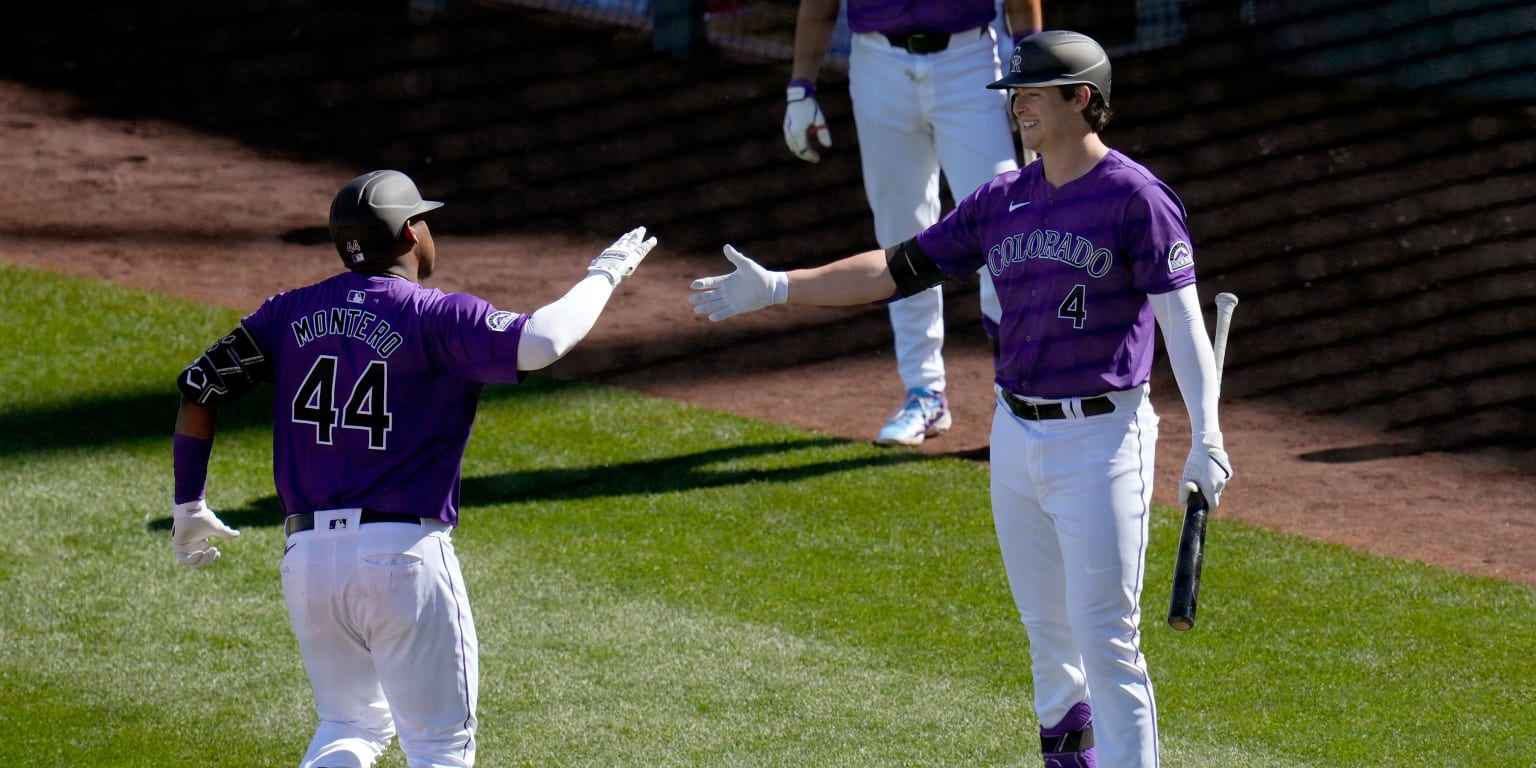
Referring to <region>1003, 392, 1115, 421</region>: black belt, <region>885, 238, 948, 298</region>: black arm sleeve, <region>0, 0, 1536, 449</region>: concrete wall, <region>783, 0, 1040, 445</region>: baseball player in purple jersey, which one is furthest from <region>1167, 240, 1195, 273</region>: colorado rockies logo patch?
<region>0, 0, 1536, 449</region>: concrete wall

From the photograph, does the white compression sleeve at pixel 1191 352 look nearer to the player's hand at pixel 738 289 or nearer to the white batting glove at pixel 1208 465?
the white batting glove at pixel 1208 465

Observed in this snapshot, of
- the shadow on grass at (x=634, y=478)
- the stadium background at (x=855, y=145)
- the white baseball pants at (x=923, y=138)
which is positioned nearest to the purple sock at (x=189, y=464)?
the shadow on grass at (x=634, y=478)

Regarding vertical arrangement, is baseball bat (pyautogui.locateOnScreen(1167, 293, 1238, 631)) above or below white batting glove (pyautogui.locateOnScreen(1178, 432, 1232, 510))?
below

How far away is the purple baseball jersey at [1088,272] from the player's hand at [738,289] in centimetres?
49

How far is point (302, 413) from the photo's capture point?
10.5ft

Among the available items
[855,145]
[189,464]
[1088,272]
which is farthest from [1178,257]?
[855,145]

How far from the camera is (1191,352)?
10.8ft

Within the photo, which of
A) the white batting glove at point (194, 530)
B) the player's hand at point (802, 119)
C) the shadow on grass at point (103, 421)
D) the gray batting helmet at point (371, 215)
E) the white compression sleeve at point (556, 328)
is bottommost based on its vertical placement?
the shadow on grass at point (103, 421)

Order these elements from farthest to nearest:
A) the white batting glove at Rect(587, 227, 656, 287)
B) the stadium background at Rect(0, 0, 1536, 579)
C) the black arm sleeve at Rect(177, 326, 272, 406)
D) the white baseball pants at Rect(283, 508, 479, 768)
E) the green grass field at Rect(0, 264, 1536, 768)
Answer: the stadium background at Rect(0, 0, 1536, 579) → the green grass field at Rect(0, 264, 1536, 768) → the white batting glove at Rect(587, 227, 656, 287) → the black arm sleeve at Rect(177, 326, 272, 406) → the white baseball pants at Rect(283, 508, 479, 768)

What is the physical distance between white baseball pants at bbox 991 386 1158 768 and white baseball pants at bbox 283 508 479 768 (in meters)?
1.10

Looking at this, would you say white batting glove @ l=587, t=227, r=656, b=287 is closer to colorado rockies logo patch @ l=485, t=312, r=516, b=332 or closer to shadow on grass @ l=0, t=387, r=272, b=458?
colorado rockies logo patch @ l=485, t=312, r=516, b=332

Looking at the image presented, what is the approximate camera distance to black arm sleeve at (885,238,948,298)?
12.2 feet

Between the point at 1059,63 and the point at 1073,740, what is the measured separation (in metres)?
1.35

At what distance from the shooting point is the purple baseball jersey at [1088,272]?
331cm
